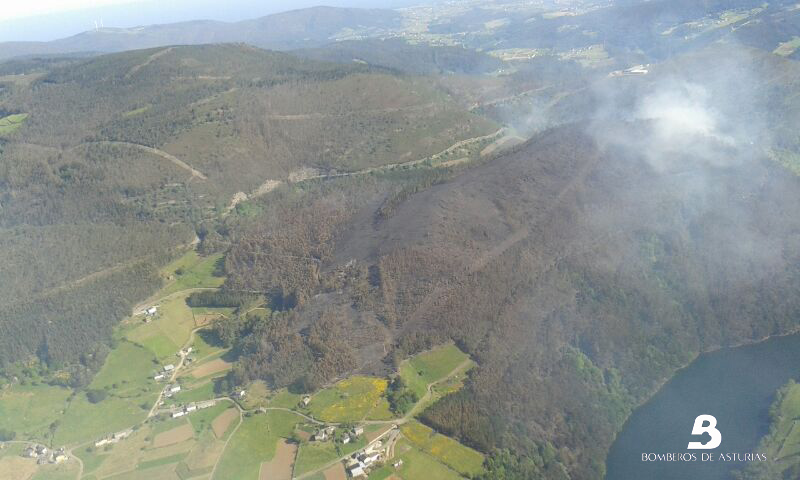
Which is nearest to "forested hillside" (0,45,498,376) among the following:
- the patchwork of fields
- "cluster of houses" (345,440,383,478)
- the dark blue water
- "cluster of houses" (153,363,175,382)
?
the patchwork of fields

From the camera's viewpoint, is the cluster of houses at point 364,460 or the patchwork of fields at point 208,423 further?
the patchwork of fields at point 208,423

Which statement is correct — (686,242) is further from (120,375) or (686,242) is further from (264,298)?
(120,375)

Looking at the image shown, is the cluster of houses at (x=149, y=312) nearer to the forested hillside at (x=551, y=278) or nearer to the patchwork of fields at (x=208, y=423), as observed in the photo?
the patchwork of fields at (x=208, y=423)

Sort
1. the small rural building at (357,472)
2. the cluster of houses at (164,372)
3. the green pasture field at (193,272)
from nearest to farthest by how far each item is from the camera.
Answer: the small rural building at (357,472) < the cluster of houses at (164,372) < the green pasture field at (193,272)

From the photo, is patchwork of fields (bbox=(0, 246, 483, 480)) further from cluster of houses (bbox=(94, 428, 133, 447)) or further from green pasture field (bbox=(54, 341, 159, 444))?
cluster of houses (bbox=(94, 428, 133, 447))

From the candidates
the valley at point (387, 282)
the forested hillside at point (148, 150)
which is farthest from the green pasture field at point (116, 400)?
the forested hillside at point (148, 150)

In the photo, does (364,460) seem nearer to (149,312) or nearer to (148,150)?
(149,312)

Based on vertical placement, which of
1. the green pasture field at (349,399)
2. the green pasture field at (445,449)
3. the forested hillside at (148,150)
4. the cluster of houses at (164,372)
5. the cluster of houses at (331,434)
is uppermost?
the forested hillside at (148,150)
